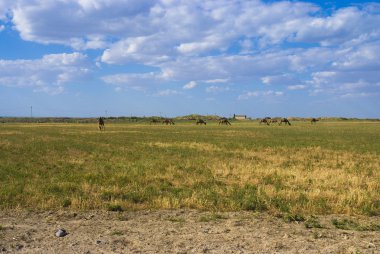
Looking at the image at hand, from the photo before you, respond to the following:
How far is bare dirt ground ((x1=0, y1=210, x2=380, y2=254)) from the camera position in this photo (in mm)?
7324

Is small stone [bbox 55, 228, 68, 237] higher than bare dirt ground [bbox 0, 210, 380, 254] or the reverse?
higher

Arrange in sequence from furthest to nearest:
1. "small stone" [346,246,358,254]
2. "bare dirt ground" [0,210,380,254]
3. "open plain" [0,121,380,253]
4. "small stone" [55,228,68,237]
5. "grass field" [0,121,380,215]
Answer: "grass field" [0,121,380,215]
"small stone" [55,228,68,237]
"open plain" [0,121,380,253]
"bare dirt ground" [0,210,380,254]
"small stone" [346,246,358,254]

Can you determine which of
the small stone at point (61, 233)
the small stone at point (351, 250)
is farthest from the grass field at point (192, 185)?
the small stone at point (351, 250)

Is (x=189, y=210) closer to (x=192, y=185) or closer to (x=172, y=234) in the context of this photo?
(x=172, y=234)

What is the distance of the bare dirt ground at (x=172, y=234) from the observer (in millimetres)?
7324

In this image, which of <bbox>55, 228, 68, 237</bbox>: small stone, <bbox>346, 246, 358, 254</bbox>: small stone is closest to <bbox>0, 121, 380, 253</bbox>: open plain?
<bbox>346, 246, 358, 254</bbox>: small stone

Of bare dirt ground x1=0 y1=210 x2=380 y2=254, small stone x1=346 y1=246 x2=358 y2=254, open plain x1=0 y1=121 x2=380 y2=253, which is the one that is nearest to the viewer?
small stone x1=346 y1=246 x2=358 y2=254

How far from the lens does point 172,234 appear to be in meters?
8.23

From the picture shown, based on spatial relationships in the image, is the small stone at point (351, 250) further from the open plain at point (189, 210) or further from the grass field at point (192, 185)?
the grass field at point (192, 185)

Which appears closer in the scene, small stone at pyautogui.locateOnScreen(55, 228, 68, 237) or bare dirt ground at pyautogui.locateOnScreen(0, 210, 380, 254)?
bare dirt ground at pyautogui.locateOnScreen(0, 210, 380, 254)

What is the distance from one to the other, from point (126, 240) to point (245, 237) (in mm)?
2248

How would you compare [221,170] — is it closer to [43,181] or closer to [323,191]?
[323,191]

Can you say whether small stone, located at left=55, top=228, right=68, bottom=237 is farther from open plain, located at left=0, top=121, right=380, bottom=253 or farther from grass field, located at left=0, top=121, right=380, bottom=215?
grass field, located at left=0, top=121, right=380, bottom=215

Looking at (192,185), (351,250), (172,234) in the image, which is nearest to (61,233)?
(172,234)
